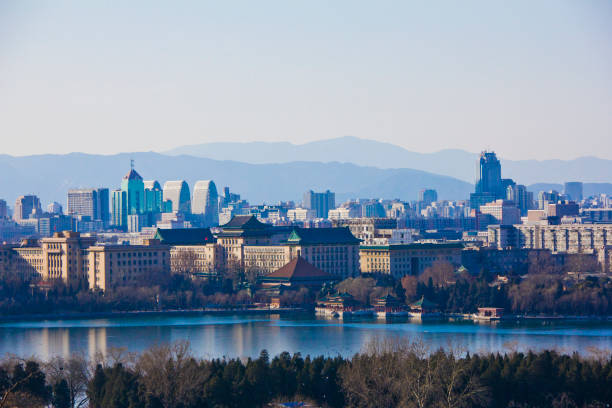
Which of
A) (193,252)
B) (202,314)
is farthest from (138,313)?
(193,252)

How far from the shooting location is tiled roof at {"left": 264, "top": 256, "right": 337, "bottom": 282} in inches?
3440

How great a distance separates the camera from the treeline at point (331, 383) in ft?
134

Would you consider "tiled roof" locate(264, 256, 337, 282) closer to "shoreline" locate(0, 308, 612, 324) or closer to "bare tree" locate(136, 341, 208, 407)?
"shoreline" locate(0, 308, 612, 324)

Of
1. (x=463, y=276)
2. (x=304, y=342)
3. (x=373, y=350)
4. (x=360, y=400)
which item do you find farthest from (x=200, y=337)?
(x=463, y=276)

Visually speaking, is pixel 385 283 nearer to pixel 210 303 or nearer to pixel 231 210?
pixel 210 303

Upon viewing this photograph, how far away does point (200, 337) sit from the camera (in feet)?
207

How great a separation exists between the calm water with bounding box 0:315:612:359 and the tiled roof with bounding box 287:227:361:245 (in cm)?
2040

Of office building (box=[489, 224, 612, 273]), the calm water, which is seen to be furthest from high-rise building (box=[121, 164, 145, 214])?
the calm water

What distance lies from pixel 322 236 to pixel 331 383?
54.4m

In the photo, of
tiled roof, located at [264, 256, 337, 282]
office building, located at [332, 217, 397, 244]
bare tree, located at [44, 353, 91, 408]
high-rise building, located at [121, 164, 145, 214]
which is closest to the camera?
bare tree, located at [44, 353, 91, 408]

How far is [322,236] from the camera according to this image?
97.3 meters

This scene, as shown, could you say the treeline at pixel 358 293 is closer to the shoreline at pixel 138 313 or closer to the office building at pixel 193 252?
the shoreline at pixel 138 313

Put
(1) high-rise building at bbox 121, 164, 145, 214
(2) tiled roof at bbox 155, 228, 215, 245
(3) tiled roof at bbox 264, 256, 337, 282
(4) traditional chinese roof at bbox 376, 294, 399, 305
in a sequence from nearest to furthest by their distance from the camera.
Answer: (4) traditional chinese roof at bbox 376, 294, 399, 305, (3) tiled roof at bbox 264, 256, 337, 282, (2) tiled roof at bbox 155, 228, 215, 245, (1) high-rise building at bbox 121, 164, 145, 214

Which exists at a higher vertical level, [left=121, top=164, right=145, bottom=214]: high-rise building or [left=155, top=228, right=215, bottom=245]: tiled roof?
[left=121, top=164, right=145, bottom=214]: high-rise building
